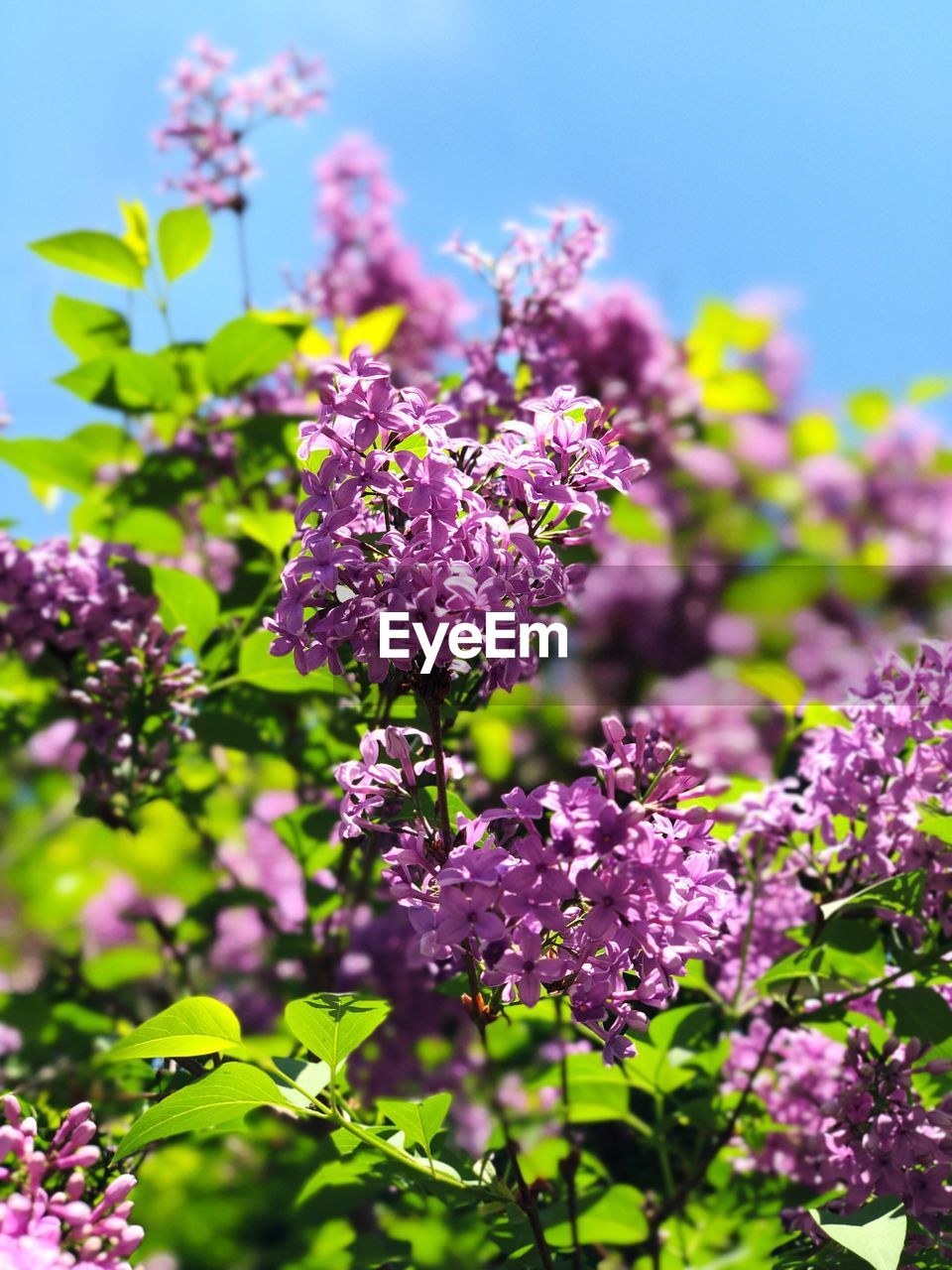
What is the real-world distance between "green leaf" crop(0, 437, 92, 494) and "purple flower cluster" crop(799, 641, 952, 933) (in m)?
1.52

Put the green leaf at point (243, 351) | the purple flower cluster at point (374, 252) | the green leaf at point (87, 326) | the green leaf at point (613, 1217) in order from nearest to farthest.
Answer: the green leaf at point (613, 1217), the green leaf at point (243, 351), the green leaf at point (87, 326), the purple flower cluster at point (374, 252)

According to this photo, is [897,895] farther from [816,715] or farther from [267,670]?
[267,670]

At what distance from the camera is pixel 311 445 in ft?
3.57

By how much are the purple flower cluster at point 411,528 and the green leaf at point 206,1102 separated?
335 mm

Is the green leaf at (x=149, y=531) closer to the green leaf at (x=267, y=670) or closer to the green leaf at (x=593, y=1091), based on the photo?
the green leaf at (x=267, y=670)

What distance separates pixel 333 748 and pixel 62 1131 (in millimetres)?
842

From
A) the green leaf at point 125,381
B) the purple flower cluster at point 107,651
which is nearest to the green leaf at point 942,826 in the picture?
the purple flower cluster at point 107,651

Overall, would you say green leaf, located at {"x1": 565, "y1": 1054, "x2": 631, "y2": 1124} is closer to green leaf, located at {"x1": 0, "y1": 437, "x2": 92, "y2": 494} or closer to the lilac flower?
the lilac flower

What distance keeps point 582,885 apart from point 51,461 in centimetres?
169

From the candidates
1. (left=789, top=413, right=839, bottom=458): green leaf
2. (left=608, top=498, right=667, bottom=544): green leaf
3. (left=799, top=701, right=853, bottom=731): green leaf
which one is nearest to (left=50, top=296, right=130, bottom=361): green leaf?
(left=608, top=498, right=667, bottom=544): green leaf

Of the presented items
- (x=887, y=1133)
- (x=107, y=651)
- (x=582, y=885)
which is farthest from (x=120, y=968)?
(x=582, y=885)

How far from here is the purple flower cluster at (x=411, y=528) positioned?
1021 mm

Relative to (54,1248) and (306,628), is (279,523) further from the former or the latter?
(54,1248)

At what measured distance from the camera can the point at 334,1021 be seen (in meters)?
1.07
